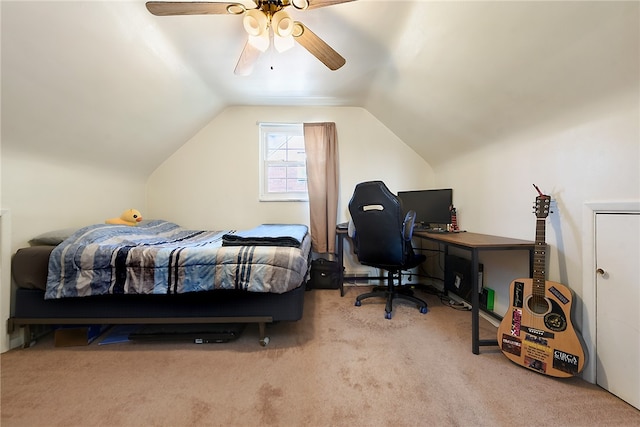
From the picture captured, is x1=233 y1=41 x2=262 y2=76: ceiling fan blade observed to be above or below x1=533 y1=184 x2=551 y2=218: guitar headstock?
above

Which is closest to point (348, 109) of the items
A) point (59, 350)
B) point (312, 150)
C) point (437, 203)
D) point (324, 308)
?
point (312, 150)

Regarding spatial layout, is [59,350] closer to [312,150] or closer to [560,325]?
[312,150]

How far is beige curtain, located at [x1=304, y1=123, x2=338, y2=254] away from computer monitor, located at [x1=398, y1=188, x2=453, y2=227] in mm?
877

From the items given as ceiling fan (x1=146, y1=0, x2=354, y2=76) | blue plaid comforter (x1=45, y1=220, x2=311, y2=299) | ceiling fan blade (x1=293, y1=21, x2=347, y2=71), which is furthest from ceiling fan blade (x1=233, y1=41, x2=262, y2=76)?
blue plaid comforter (x1=45, y1=220, x2=311, y2=299)

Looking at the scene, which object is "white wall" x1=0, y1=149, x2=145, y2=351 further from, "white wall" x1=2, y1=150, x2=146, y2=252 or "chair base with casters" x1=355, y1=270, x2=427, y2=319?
"chair base with casters" x1=355, y1=270, x2=427, y2=319

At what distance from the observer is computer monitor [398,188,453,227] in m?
2.47

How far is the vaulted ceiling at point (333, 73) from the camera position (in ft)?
3.68

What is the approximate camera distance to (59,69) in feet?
4.50

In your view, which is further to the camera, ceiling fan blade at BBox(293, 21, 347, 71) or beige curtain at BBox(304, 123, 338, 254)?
beige curtain at BBox(304, 123, 338, 254)

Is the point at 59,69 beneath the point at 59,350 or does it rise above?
above

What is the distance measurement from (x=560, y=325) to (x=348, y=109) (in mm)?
2771

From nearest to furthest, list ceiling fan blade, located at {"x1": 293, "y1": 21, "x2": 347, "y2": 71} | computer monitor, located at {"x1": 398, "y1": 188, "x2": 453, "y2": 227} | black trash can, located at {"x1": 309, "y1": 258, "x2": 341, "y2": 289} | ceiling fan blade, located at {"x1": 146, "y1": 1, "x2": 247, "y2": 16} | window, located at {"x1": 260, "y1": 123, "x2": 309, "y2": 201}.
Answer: ceiling fan blade, located at {"x1": 146, "y1": 1, "x2": 247, "y2": 16} → ceiling fan blade, located at {"x1": 293, "y1": 21, "x2": 347, "y2": 71} → computer monitor, located at {"x1": 398, "y1": 188, "x2": 453, "y2": 227} → black trash can, located at {"x1": 309, "y1": 258, "x2": 341, "y2": 289} → window, located at {"x1": 260, "y1": 123, "x2": 309, "y2": 201}

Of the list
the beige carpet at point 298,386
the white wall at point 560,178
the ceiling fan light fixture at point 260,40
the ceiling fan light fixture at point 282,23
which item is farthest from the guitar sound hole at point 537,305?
the ceiling fan light fixture at point 260,40

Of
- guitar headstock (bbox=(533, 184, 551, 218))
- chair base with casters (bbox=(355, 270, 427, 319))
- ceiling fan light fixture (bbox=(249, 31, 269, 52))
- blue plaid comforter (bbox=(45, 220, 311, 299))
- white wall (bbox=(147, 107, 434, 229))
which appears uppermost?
ceiling fan light fixture (bbox=(249, 31, 269, 52))
